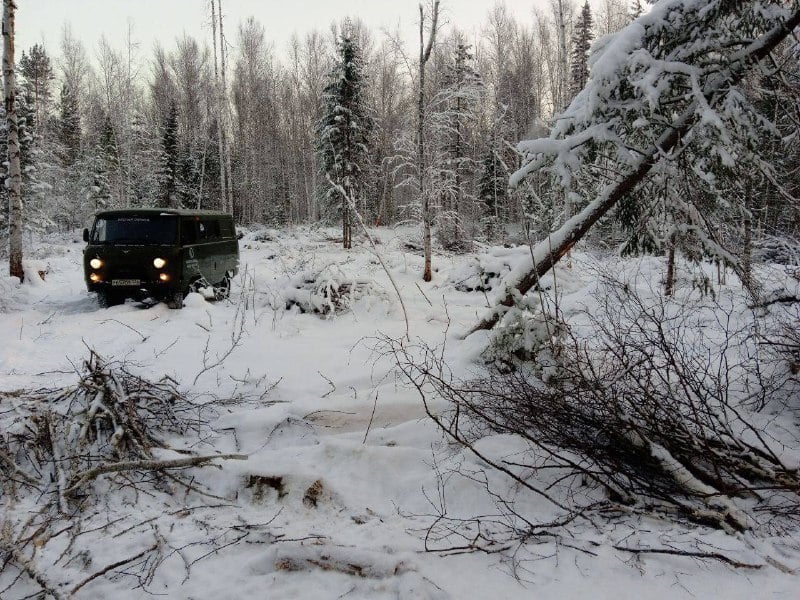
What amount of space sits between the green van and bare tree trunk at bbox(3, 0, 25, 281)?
405cm

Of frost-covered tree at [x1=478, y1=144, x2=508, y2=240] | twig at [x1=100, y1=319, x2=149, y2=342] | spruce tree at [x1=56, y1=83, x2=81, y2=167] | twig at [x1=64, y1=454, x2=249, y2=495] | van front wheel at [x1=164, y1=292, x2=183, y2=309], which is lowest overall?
twig at [x1=64, y1=454, x2=249, y2=495]

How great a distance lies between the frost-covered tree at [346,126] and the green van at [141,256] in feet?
47.6

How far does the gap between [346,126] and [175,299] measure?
17.5 m

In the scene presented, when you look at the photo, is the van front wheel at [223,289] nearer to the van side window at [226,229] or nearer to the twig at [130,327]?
the van side window at [226,229]

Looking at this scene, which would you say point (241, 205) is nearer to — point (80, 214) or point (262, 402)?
point (80, 214)

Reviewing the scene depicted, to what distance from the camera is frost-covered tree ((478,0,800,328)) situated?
463 centimetres

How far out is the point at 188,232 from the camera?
10.1 meters

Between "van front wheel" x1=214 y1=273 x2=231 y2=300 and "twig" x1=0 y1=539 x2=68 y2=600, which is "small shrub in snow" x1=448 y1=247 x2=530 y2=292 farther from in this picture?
"twig" x1=0 y1=539 x2=68 y2=600

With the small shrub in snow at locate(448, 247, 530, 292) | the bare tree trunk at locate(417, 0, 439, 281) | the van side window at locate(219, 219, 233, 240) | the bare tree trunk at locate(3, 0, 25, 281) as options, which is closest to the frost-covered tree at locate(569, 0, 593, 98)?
the bare tree trunk at locate(417, 0, 439, 281)

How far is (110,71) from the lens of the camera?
3412cm

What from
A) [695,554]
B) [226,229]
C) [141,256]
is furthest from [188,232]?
[695,554]

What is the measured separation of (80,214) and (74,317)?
3458 cm

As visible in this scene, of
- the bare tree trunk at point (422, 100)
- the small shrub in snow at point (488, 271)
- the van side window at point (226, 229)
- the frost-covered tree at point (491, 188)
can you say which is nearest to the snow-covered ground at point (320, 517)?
the van side window at point (226, 229)

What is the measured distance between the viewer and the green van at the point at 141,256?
9469 millimetres
